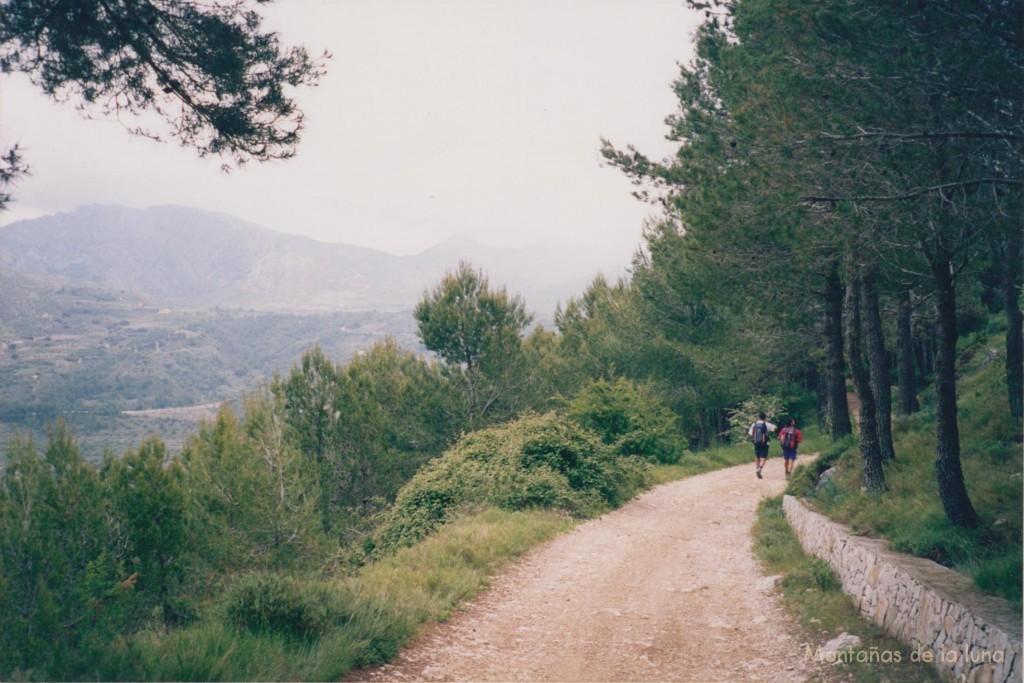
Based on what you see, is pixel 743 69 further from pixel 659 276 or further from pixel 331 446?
pixel 331 446

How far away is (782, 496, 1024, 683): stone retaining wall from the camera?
4.73 m

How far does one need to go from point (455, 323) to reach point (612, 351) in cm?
829

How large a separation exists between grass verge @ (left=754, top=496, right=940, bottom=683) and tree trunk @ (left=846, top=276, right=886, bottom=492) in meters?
1.71

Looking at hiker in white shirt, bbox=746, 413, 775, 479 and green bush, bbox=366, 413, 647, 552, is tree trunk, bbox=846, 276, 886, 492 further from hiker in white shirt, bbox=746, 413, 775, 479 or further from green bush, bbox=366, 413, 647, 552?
hiker in white shirt, bbox=746, 413, 775, 479

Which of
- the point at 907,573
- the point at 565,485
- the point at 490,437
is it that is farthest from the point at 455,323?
the point at 907,573

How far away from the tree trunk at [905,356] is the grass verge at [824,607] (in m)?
4.85

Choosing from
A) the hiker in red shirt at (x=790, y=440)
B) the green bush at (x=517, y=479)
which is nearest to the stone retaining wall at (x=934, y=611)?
the green bush at (x=517, y=479)

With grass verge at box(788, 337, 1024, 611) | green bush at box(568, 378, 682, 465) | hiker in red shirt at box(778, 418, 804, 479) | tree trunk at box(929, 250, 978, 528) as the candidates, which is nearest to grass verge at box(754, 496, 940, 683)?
grass verge at box(788, 337, 1024, 611)

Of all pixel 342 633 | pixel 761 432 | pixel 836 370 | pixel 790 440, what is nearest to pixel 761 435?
pixel 761 432

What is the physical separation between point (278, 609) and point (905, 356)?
13922 millimetres

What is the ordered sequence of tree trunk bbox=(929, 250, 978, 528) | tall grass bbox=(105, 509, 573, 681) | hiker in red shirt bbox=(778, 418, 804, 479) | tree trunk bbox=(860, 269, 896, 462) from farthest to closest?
hiker in red shirt bbox=(778, 418, 804, 479)
tree trunk bbox=(860, 269, 896, 462)
tree trunk bbox=(929, 250, 978, 528)
tall grass bbox=(105, 509, 573, 681)

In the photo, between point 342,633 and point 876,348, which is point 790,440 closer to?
point 876,348

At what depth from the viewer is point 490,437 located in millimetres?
17172

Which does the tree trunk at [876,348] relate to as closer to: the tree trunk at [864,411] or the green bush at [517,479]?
the tree trunk at [864,411]
